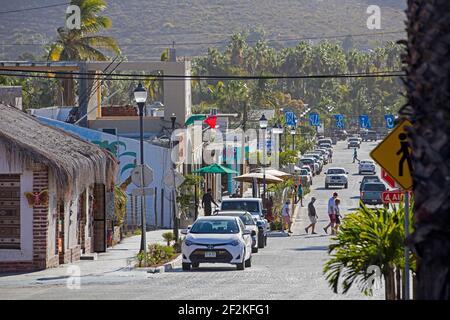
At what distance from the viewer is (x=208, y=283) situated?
1041 inches

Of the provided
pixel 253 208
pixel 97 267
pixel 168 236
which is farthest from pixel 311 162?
pixel 97 267

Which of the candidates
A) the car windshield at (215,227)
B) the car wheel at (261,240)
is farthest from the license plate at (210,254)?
the car wheel at (261,240)

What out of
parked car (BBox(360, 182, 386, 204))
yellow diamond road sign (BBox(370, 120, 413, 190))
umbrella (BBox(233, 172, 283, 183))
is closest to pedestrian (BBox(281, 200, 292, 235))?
umbrella (BBox(233, 172, 283, 183))

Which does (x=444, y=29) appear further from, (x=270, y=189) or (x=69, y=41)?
(x=69, y=41)

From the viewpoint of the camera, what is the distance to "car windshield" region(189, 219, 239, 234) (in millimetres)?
31344

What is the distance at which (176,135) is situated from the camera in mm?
53281

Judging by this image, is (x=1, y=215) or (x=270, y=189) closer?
(x=1, y=215)

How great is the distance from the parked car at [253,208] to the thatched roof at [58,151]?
4.63m

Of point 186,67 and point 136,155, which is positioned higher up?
point 186,67

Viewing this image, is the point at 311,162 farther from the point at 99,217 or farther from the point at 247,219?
the point at 99,217

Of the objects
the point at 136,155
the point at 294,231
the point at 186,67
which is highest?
the point at 186,67

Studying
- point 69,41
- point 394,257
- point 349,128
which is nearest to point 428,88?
point 394,257

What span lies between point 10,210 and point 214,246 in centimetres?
525

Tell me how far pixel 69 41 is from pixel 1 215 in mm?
44931
